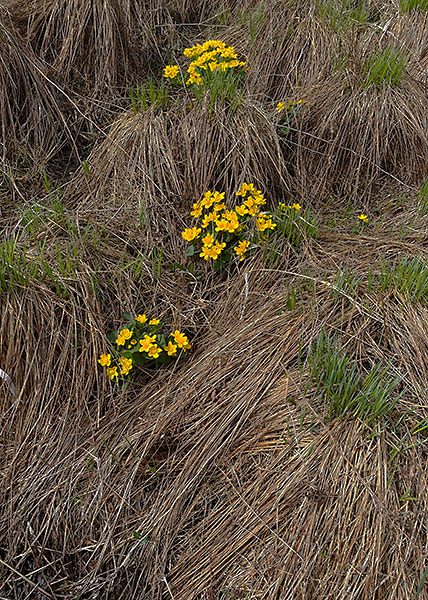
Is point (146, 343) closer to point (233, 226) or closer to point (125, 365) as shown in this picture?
point (125, 365)

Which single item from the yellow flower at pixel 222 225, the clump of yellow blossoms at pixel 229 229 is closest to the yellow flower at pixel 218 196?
the clump of yellow blossoms at pixel 229 229

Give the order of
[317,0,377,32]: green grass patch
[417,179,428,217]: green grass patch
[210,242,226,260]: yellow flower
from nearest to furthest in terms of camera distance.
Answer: [210,242,226,260]: yellow flower, [417,179,428,217]: green grass patch, [317,0,377,32]: green grass patch

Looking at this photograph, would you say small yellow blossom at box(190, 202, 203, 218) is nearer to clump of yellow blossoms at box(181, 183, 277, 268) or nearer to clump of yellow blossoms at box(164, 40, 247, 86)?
clump of yellow blossoms at box(181, 183, 277, 268)

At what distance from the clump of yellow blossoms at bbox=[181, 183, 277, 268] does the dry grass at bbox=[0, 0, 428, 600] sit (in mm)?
91

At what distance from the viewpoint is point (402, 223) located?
2449mm

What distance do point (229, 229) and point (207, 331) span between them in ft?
1.39

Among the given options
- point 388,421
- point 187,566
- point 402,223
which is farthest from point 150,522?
point 402,223

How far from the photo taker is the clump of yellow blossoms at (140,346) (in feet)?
6.08

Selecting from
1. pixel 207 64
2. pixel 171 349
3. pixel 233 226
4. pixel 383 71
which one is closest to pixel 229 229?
pixel 233 226

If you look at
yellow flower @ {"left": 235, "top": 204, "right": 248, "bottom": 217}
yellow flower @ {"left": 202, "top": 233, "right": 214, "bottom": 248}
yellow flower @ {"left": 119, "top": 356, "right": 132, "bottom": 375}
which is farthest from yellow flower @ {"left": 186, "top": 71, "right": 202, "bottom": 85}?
yellow flower @ {"left": 119, "top": 356, "right": 132, "bottom": 375}

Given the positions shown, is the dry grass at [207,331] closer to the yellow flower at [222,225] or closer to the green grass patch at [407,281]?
the green grass patch at [407,281]

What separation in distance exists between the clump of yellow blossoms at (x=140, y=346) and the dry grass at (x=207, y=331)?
0.24ft

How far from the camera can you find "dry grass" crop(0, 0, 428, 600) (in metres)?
1.55

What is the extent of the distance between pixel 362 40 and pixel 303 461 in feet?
8.27
